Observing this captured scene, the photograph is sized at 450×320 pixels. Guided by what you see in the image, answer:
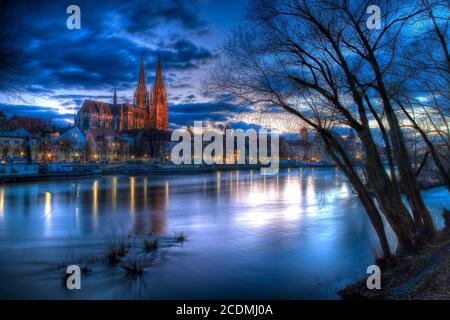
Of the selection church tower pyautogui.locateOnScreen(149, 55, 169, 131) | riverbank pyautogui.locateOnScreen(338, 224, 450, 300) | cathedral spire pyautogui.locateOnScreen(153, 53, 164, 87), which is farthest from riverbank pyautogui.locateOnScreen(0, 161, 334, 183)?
cathedral spire pyautogui.locateOnScreen(153, 53, 164, 87)

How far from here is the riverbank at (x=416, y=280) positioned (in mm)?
7926

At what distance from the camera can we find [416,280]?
907cm

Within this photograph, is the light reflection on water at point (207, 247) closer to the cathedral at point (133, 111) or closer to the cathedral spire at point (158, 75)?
the cathedral at point (133, 111)

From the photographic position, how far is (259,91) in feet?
34.6

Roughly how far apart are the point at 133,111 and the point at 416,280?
183323mm

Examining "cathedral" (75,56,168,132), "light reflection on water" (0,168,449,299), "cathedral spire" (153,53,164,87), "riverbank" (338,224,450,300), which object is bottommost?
"light reflection on water" (0,168,449,299)

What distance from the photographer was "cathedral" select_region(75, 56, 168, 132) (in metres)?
165

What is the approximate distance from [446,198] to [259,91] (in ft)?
102

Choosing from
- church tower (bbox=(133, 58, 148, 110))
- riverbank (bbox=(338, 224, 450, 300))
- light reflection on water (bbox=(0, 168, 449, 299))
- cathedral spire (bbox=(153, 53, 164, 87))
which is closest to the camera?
riverbank (bbox=(338, 224, 450, 300))

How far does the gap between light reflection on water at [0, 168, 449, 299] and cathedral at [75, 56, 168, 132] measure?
141m

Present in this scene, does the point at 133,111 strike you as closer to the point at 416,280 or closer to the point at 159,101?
the point at 159,101

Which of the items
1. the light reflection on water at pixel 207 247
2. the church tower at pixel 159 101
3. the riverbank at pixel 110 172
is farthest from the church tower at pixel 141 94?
the light reflection on water at pixel 207 247

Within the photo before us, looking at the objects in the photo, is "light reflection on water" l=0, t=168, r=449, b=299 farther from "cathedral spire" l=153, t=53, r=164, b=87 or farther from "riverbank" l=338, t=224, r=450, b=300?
"cathedral spire" l=153, t=53, r=164, b=87
